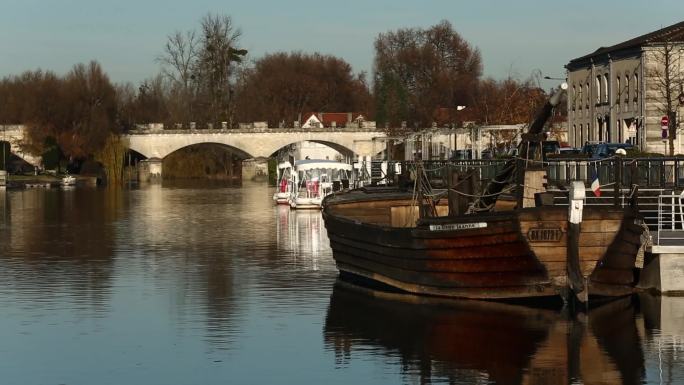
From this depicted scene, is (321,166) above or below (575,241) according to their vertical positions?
above

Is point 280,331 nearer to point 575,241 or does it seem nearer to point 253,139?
point 575,241

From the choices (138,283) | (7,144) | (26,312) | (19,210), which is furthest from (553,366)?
(7,144)

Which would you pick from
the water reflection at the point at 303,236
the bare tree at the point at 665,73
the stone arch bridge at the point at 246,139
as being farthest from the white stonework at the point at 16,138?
the bare tree at the point at 665,73

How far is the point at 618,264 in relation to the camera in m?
24.6

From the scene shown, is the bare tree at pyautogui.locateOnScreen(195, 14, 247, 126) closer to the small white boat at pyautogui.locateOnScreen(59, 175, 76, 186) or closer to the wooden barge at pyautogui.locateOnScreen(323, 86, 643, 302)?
the small white boat at pyautogui.locateOnScreen(59, 175, 76, 186)

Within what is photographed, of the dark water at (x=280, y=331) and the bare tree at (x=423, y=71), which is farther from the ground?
the bare tree at (x=423, y=71)

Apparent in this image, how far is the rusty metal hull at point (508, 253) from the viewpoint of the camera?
76.5ft

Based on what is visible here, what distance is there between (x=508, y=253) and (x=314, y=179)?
44.4 metres

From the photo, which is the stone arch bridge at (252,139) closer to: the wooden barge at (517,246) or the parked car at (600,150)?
the parked car at (600,150)

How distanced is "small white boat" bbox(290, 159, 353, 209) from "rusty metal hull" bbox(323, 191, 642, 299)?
3756cm

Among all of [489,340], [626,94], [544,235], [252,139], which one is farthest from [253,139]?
[489,340]

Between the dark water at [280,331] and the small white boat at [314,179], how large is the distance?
93.5 feet

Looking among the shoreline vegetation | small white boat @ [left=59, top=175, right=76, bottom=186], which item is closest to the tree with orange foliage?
the shoreline vegetation

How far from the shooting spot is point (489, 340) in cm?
2161
